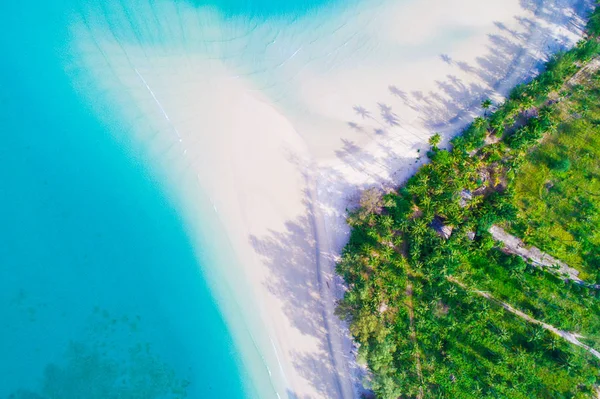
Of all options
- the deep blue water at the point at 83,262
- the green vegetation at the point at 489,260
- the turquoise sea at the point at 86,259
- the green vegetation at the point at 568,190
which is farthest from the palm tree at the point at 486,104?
the deep blue water at the point at 83,262

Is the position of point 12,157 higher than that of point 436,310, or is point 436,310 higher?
point 12,157

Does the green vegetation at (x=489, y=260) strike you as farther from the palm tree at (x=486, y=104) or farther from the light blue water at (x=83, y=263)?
the light blue water at (x=83, y=263)

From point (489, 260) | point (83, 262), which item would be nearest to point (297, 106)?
point (489, 260)

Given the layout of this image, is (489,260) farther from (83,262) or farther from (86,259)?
(83,262)

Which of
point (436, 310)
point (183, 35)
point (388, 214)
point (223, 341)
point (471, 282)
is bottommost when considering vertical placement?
point (223, 341)

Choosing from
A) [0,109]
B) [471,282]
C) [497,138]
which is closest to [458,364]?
[471,282]

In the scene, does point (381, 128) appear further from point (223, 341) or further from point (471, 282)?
point (223, 341)
